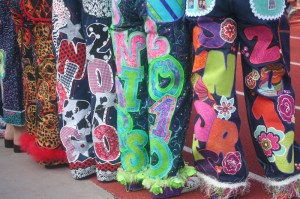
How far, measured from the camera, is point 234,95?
3.45 m

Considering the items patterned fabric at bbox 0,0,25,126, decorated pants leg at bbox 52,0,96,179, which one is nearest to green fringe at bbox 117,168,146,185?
decorated pants leg at bbox 52,0,96,179

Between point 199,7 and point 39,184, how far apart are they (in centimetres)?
180

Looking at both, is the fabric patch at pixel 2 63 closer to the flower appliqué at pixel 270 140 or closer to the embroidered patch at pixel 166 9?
the embroidered patch at pixel 166 9

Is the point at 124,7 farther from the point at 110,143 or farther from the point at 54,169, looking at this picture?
the point at 54,169

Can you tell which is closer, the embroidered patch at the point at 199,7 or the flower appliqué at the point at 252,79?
the embroidered patch at the point at 199,7

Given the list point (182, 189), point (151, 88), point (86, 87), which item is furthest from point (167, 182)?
point (86, 87)

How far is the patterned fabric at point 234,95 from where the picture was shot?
11.0ft

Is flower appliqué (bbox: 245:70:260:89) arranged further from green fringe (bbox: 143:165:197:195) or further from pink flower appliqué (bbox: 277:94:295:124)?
green fringe (bbox: 143:165:197:195)

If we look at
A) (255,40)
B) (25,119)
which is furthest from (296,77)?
(255,40)

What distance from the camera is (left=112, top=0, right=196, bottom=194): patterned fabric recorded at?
353cm

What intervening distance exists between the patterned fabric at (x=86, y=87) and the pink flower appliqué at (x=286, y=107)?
114cm

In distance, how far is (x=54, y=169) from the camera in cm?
459

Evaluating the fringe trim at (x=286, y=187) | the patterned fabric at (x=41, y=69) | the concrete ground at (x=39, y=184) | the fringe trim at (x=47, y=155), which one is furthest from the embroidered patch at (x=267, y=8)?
the fringe trim at (x=47, y=155)

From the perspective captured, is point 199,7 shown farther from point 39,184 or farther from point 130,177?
point 39,184
